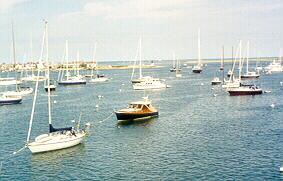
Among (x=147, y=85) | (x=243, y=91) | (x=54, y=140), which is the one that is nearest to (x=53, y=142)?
(x=54, y=140)

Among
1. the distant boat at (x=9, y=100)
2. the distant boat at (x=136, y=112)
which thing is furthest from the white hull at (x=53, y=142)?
the distant boat at (x=9, y=100)

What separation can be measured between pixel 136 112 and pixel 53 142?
26311 millimetres

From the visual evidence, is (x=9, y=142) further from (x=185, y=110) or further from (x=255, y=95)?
(x=255, y=95)

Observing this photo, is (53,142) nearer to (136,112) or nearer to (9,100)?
(136,112)

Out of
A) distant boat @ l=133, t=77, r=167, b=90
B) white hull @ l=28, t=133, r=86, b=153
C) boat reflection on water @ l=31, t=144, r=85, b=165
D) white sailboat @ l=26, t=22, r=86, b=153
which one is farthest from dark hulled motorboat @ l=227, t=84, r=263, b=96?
boat reflection on water @ l=31, t=144, r=85, b=165

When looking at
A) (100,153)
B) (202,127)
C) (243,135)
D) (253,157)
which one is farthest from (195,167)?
(202,127)

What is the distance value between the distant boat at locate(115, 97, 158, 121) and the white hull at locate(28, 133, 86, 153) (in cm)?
1975

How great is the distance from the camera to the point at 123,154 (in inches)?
2179

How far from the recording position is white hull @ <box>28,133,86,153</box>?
54969mm

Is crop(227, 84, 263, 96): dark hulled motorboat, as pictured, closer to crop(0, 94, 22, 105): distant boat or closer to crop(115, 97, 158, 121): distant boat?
crop(115, 97, 158, 121): distant boat

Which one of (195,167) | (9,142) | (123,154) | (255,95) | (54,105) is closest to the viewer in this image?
(195,167)

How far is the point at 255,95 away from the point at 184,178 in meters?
79.9

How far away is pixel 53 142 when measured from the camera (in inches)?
2207

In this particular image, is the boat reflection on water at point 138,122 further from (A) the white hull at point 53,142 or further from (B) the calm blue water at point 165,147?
(A) the white hull at point 53,142
